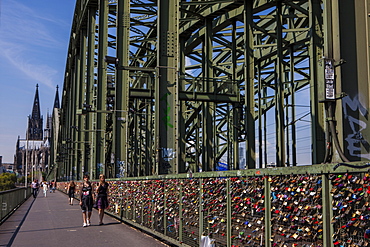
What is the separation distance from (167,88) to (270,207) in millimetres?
11148

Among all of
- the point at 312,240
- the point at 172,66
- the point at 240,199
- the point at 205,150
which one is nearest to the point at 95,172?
the point at 205,150

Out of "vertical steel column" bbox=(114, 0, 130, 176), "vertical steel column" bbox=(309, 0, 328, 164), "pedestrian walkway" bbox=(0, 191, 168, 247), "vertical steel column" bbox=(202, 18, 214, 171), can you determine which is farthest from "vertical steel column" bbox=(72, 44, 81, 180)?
"vertical steel column" bbox=(309, 0, 328, 164)

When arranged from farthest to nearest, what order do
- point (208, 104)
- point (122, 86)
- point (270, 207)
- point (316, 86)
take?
point (208, 104), point (122, 86), point (316, 86), point (270, 207)

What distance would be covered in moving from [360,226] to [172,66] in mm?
13330

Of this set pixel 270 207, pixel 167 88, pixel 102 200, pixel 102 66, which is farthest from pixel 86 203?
pixel 102 66

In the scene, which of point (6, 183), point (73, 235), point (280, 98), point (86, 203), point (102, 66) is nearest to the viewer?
point (73, 235)

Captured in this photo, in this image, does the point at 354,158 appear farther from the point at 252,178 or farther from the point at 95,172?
the point at 95,172

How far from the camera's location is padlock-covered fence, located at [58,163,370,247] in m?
4.97

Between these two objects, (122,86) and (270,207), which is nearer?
(270,207)

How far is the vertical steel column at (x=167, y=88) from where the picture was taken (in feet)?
54.7

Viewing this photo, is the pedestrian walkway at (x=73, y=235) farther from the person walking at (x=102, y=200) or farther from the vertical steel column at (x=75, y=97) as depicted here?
the vertical steel column at (x=75, y=97)

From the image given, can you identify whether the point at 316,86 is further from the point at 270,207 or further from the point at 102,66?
the point at 102,66

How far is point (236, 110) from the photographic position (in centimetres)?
2748

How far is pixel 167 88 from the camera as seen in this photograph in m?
17.4
